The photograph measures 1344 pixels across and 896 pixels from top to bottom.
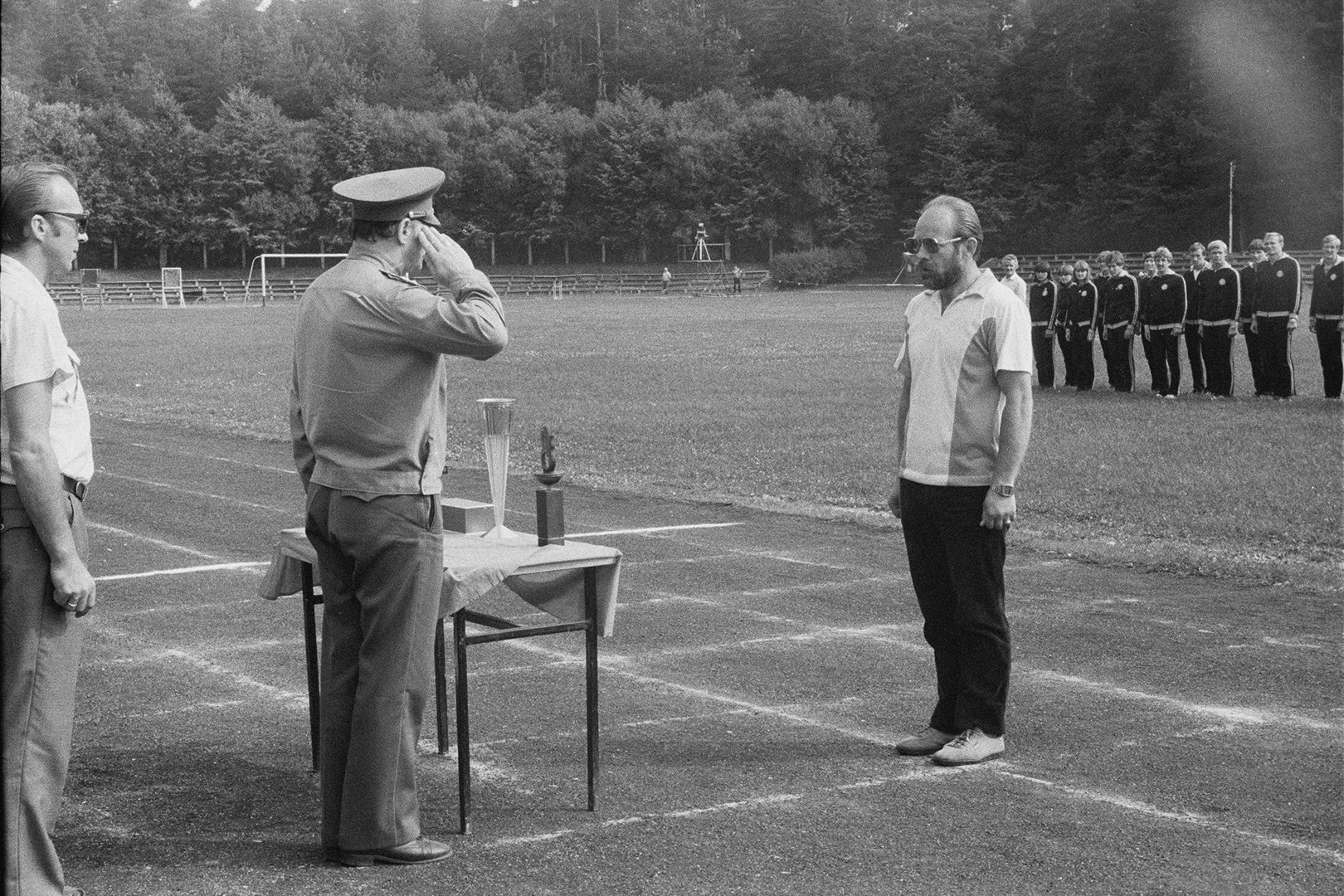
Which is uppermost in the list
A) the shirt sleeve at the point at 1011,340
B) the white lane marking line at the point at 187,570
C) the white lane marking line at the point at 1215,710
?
the shirt sleeve at the point at 1011,340

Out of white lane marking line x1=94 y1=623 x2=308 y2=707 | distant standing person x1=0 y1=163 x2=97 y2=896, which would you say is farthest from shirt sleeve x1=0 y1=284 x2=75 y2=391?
white lane marking line x1=94 y1=623 x2=308 y2=707

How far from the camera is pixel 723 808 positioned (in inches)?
212

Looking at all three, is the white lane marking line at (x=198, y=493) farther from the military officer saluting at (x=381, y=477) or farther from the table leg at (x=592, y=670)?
the military officer saluting at (x=381, y=477)

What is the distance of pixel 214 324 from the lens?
52125mm

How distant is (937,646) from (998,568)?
422mm

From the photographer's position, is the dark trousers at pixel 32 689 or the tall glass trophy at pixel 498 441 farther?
the tall glass trophy at pixel 498 441

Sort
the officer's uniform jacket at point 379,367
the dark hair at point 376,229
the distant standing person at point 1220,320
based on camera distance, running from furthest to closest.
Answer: the distant standing person at point 1220,320 → the dark hair at point 376,229 → the officer's uniform jacket at point 379,367

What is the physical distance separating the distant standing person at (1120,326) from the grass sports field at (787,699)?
702cm

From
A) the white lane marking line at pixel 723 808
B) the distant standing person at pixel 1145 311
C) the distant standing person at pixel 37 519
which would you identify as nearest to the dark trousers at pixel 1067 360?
the distant standing person at pixel 1145 311

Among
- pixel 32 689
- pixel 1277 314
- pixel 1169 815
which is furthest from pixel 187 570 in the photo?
pixel 1277 314

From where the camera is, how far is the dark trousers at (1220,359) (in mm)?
21812

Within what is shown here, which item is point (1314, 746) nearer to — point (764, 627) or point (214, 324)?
point (764, 627)

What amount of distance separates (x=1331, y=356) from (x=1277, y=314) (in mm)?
882

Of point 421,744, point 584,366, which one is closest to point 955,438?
point 421,744
